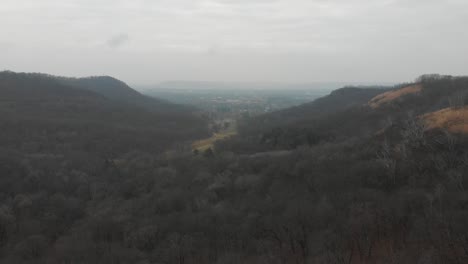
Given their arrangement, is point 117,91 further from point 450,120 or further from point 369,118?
point 450,120

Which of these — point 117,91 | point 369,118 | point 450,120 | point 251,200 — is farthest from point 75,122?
point 117,91

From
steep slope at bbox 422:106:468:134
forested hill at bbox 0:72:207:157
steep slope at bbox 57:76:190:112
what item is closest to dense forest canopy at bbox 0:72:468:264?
steep slope at bbox 422:106:468:134

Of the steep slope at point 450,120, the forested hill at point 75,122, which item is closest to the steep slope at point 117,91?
the forested hill at point 75,122

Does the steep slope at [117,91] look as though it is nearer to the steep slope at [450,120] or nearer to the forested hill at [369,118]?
the forested hill at [369,118]

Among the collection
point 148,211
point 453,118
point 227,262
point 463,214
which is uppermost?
point 453,118

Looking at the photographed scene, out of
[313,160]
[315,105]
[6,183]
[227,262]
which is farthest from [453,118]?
[315,105]

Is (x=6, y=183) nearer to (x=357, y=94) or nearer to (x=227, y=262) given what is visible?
(x=227, y=262)

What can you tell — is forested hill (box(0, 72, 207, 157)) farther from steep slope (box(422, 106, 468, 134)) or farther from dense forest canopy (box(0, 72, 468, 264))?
steep slope (box(422, 106, 468, 134))
